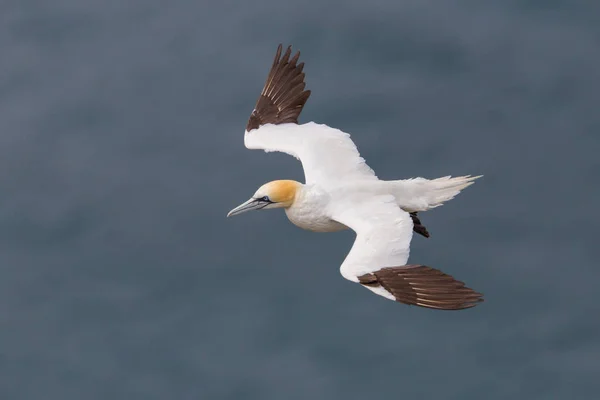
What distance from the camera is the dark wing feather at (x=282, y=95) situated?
29.5m

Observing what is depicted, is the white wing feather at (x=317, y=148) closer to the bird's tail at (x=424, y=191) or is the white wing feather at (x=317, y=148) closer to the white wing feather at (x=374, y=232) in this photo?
the bird's tail at (x=424, y=191)

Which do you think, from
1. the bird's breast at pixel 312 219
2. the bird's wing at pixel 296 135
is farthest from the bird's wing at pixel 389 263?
the bird's wing at pixel 296 135

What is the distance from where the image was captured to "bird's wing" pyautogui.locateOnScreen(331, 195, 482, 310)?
79.9 ft

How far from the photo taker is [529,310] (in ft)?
139

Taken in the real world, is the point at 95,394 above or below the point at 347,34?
below

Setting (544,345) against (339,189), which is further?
(544,345)

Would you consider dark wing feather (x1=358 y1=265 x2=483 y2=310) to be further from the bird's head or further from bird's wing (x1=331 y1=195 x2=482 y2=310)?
the bird's head

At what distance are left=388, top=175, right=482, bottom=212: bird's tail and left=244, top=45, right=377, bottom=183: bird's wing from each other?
0.75 meters

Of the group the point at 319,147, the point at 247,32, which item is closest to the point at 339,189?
the point at 319,147

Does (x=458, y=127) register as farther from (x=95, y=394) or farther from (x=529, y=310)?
(x=95, y=394)

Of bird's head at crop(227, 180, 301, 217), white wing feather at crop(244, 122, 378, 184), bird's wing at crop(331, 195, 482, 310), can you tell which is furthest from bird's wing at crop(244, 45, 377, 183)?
bird's wing at crop(331, 195, 482, 310)

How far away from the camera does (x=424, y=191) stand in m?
27.2

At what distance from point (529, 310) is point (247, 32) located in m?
9.02

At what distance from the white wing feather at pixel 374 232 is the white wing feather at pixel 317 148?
0.91 meters
